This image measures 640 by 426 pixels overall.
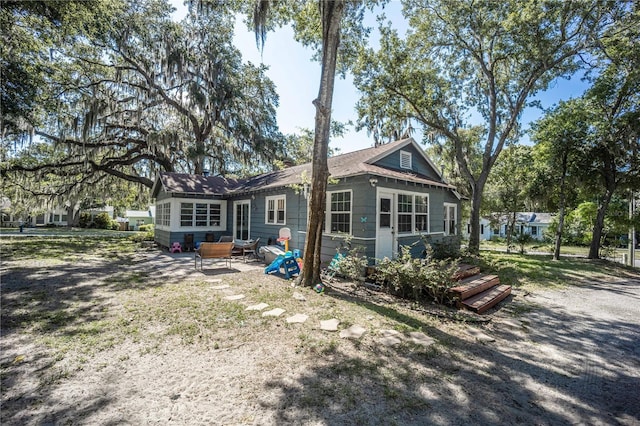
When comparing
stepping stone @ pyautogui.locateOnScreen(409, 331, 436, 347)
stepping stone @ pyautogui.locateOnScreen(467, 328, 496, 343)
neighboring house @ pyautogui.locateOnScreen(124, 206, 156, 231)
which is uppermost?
neighboring house @ pyautogui.locateOnScreen(124, 206, 156, 231)

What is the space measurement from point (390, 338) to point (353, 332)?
54 centimetres

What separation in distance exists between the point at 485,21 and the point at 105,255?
18642 mm

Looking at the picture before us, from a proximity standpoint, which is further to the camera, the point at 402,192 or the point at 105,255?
the point at 105,255

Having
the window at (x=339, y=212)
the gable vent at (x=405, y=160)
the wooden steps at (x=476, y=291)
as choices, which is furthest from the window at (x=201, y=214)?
the wooden steps at (x=476, y=291)

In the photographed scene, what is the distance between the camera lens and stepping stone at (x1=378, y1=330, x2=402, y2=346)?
3832 mm

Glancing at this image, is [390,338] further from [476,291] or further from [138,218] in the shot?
[138,218]

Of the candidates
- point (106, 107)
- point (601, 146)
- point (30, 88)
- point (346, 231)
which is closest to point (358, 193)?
point (346, 231)

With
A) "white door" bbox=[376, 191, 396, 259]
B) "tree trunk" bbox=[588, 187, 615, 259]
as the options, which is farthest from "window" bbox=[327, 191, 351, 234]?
"tree trunk" bbox=[588, 187, 615, 259]

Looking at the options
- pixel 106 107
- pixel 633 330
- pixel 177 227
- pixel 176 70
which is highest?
pixel 176 70

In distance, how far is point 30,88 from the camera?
8117 millimetres

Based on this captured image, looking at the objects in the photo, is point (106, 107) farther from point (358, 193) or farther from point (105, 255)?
point (358, 193)

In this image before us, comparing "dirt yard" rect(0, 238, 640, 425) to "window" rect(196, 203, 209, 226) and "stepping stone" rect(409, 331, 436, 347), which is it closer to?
"stepping stone" rect(409, 331, 436, 347)

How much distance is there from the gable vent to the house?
1.5 inches

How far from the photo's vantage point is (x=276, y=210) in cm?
1080
